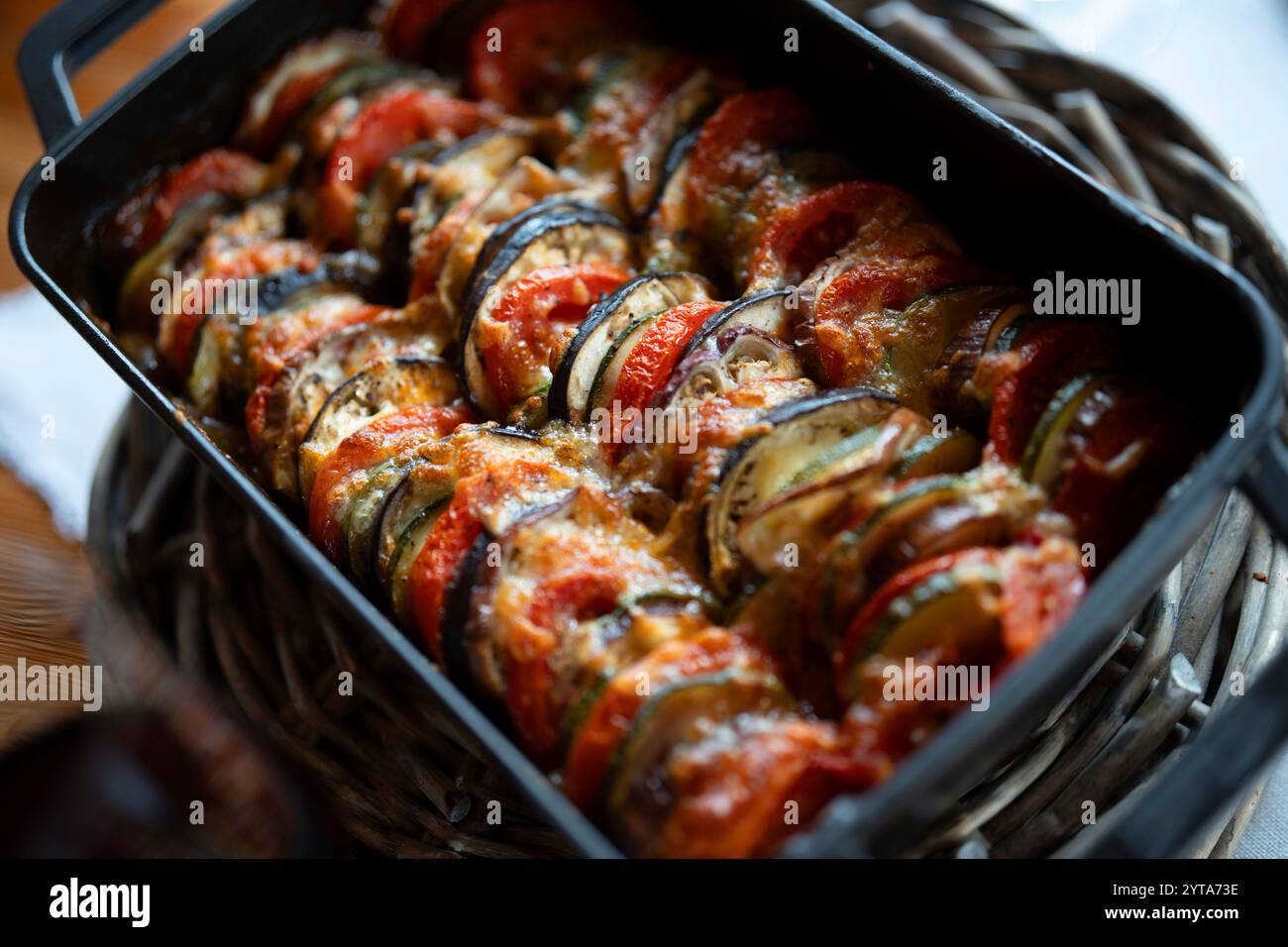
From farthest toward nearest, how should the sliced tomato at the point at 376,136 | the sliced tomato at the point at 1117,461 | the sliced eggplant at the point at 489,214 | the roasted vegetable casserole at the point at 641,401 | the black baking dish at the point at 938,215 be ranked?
1. the sliced tomato at the point at 376,136
2. the sliced eggplant at the point at 489,214
3. the sliced tomato at the point at 1117,461
4. the roasted vegetable casserole at the point at 641,401
5. the black baking dish at the point at 938,215

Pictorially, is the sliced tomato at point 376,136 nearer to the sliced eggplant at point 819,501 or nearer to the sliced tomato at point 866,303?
the sliced tomato at point 866,303

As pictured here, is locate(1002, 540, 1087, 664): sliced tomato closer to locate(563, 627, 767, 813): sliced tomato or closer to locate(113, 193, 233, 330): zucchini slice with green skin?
locate(563, 627, 767, 813): sliced tomato

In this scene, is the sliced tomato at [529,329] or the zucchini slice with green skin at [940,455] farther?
the sliced tomato at [529,329]

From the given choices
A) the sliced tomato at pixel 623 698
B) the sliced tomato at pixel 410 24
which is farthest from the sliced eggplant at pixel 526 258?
the sliced tomato at pixel 410 24
